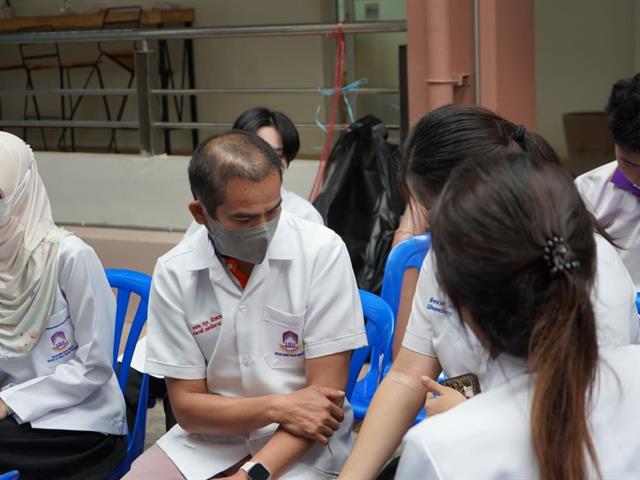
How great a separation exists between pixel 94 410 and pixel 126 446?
0.17 meters

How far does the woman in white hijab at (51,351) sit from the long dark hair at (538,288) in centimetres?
145

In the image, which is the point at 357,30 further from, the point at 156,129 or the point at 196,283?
the point at 196,283

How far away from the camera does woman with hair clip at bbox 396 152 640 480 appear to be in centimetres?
132

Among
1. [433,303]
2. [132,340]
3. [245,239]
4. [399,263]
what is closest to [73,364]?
[132,340]

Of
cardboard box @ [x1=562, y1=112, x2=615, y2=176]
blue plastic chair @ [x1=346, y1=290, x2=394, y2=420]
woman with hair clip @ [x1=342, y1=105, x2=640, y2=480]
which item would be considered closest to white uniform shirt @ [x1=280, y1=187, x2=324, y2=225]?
blue plastic chair @ [x1=346, y1=290, x2=394, y2=420]

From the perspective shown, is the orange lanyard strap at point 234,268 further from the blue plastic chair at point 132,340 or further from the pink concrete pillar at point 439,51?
the pink concrete pillar at point 439,51

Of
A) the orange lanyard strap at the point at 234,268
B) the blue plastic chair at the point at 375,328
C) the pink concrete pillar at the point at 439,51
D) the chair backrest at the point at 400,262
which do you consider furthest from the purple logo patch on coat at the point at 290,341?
the pink concrete pillar at the point at 439,51

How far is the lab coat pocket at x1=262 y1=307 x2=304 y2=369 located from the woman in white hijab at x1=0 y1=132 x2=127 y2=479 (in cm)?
59

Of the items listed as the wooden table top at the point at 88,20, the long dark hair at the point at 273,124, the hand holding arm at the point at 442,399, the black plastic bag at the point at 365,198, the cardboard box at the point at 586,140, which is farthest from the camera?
the wooden table top at the point at 88,20

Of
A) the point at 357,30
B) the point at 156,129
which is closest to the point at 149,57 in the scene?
the point at 156,129

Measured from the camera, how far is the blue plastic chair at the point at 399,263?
2.82 metres

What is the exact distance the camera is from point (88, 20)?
6852mm

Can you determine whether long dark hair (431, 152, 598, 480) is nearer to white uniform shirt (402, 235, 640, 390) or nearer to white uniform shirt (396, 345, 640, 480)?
white uniform shirt (396, 345, 640, 480)

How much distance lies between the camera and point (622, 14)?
250 inches
